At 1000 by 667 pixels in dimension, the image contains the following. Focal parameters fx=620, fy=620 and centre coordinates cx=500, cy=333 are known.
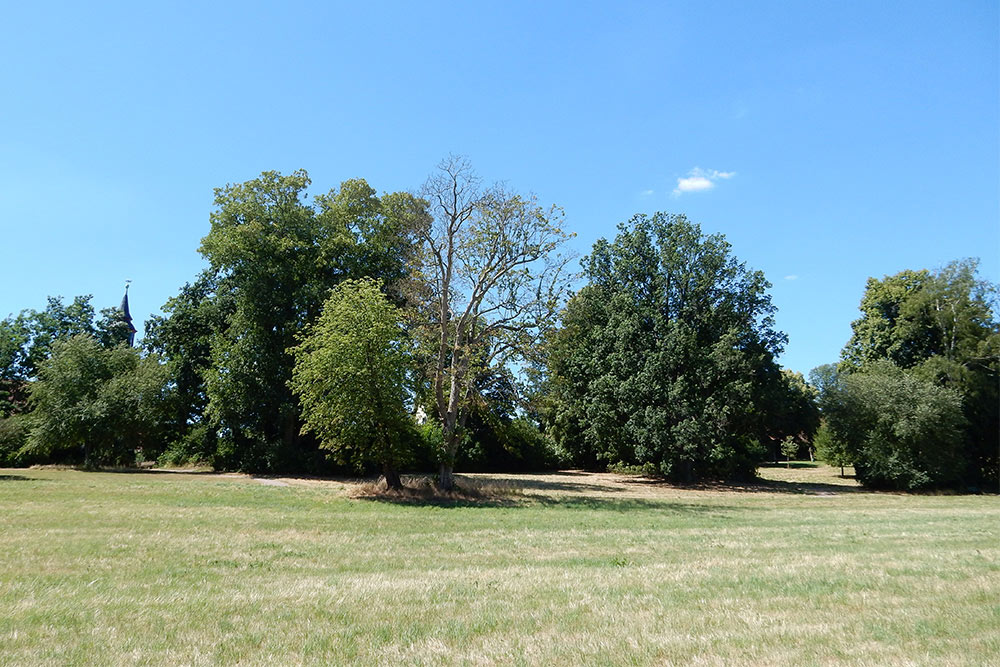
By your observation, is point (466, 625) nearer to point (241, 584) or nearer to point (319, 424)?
point (241, 584)

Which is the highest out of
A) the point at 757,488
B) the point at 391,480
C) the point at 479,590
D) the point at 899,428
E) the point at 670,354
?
the point at 670,354

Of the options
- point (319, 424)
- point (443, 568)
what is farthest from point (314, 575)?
point (319, 424)

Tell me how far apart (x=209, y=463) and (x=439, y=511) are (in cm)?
2449

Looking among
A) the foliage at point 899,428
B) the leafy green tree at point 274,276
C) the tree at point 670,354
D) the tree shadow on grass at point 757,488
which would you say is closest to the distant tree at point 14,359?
the leafy green tree at point 274,276

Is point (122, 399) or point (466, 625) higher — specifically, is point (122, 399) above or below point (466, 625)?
above

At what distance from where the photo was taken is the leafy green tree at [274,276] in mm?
32531

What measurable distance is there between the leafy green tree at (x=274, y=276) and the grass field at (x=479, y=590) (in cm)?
1655

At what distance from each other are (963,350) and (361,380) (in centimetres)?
3345

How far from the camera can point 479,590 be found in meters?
7.52

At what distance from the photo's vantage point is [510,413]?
87.7 feet

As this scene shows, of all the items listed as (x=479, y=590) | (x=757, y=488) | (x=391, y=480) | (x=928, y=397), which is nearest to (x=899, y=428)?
(x=928, y=397)

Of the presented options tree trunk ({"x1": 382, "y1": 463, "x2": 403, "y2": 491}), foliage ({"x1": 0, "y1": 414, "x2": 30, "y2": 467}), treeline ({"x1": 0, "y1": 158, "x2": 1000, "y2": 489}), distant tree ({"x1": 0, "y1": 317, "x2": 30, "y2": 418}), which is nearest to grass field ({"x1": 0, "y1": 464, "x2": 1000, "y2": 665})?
tree trunk ({"x1": 382, "y1": 463, "x2": 403, "y2": 491})

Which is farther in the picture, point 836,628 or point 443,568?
point 443,568

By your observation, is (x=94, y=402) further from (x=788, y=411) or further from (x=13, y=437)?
(x=788, y=411)
